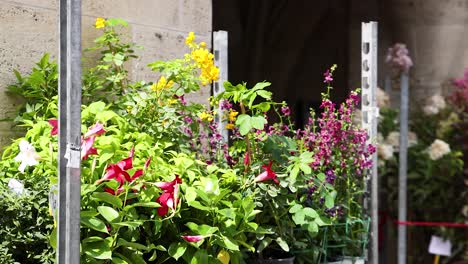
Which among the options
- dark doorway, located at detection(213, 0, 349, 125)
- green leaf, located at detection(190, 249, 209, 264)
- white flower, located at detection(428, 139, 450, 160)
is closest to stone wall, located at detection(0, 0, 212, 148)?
green leaf, located at detection(190, 249, 209, 264)

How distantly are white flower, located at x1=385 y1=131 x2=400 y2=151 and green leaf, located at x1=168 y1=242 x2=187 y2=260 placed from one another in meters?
3.79

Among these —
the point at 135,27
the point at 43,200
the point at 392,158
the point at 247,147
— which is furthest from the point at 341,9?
the point at 43,200

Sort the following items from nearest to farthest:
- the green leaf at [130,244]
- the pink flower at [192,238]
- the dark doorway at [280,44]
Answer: the green leaf at [130,244], the pink flower at [192,238], the dark doorway at [280,44]

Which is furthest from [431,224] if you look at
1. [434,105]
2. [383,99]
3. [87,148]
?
[87,148]

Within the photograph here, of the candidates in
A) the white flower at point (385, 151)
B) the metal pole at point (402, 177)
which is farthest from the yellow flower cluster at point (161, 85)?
the metal pole at point (402, 177)

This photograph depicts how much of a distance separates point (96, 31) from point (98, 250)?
5.18 feet

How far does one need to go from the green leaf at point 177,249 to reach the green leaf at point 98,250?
0.26 m

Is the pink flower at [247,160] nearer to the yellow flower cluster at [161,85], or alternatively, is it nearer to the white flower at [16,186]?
the yellow flower cluster at [161,85]

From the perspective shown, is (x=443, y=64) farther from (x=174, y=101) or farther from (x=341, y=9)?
(x=174, y=101)

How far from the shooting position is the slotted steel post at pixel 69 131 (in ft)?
7.24

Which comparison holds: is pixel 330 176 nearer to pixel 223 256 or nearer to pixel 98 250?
pixel 223 256

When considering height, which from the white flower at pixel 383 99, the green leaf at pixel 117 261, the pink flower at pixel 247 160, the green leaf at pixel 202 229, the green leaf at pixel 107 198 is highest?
the white flower at pixel 383 99

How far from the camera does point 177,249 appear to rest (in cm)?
304

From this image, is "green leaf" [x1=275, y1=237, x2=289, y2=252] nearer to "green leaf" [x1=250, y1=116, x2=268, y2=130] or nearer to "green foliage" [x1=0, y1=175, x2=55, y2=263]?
"green leaf" [x1=250, y1=116, x2=268, y2=130]
